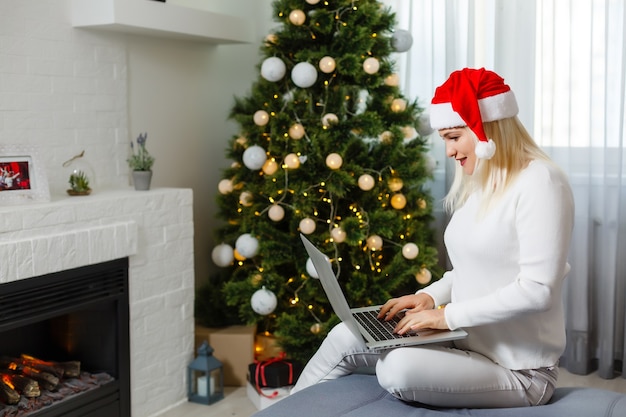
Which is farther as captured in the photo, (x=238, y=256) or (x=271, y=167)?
(x=238, y=256)

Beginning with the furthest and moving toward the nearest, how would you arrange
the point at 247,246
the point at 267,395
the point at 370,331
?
the point at 247,246 → the point at 267,395 → the point at 370,331

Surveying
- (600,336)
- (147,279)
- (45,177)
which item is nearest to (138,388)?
(147,279)

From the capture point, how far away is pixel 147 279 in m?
3.16

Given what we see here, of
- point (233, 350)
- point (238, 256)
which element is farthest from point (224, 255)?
point (233, 350)

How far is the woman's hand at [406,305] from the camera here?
217 cm

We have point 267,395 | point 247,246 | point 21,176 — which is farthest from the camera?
point 247,246

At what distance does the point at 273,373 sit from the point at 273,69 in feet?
4.11

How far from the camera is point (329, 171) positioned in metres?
3.39

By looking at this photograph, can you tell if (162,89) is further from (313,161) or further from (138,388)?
(138,388)

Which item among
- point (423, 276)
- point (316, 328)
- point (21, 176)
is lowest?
point (316, 328)

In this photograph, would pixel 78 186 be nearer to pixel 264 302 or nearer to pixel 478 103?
pixel 264 302

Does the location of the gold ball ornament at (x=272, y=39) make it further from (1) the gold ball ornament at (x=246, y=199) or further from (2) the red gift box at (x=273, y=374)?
(2) the red gift box at (x=273, y=374)

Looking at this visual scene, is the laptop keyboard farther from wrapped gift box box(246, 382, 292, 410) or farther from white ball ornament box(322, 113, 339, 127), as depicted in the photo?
white ball ornament box(322, 113, 339, 127)

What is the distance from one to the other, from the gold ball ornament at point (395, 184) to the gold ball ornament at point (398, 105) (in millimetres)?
289
